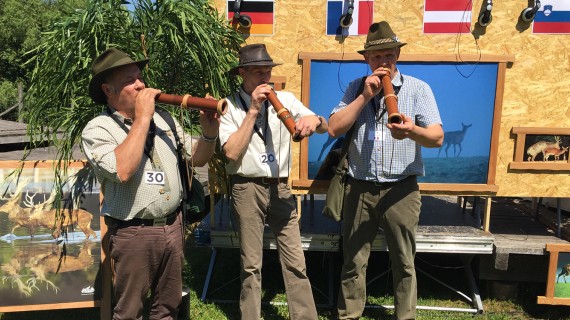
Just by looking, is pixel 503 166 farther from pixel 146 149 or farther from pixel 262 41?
pixel 146 149

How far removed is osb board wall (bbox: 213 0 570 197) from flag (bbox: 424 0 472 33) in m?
0.05

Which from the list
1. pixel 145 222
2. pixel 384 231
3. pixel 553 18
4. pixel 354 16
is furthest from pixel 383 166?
pixel 553 18

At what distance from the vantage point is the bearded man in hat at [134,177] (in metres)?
2.29

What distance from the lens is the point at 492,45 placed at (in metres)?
3.65

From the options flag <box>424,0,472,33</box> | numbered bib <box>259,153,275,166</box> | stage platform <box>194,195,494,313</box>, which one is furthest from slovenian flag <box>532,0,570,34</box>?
numbered bib <box>259,153,275,166</box>

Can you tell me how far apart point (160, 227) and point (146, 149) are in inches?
18.1

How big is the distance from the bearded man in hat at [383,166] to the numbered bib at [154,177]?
3.98 ft

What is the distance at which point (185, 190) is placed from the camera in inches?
107

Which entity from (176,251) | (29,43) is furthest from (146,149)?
(29,43)

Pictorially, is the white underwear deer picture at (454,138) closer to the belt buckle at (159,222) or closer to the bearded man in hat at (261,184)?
the bearded man in hat at (261,184)

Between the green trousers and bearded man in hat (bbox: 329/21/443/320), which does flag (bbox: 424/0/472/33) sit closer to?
bearded man in hat (bbox: 329/21/443/320)

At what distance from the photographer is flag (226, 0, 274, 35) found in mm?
3668

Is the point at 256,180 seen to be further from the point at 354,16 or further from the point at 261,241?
the point at 354,16

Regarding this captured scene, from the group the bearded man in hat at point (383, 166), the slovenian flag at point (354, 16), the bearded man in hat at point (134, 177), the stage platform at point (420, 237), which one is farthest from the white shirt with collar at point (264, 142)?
the slovenian flag at point (354, 16)
